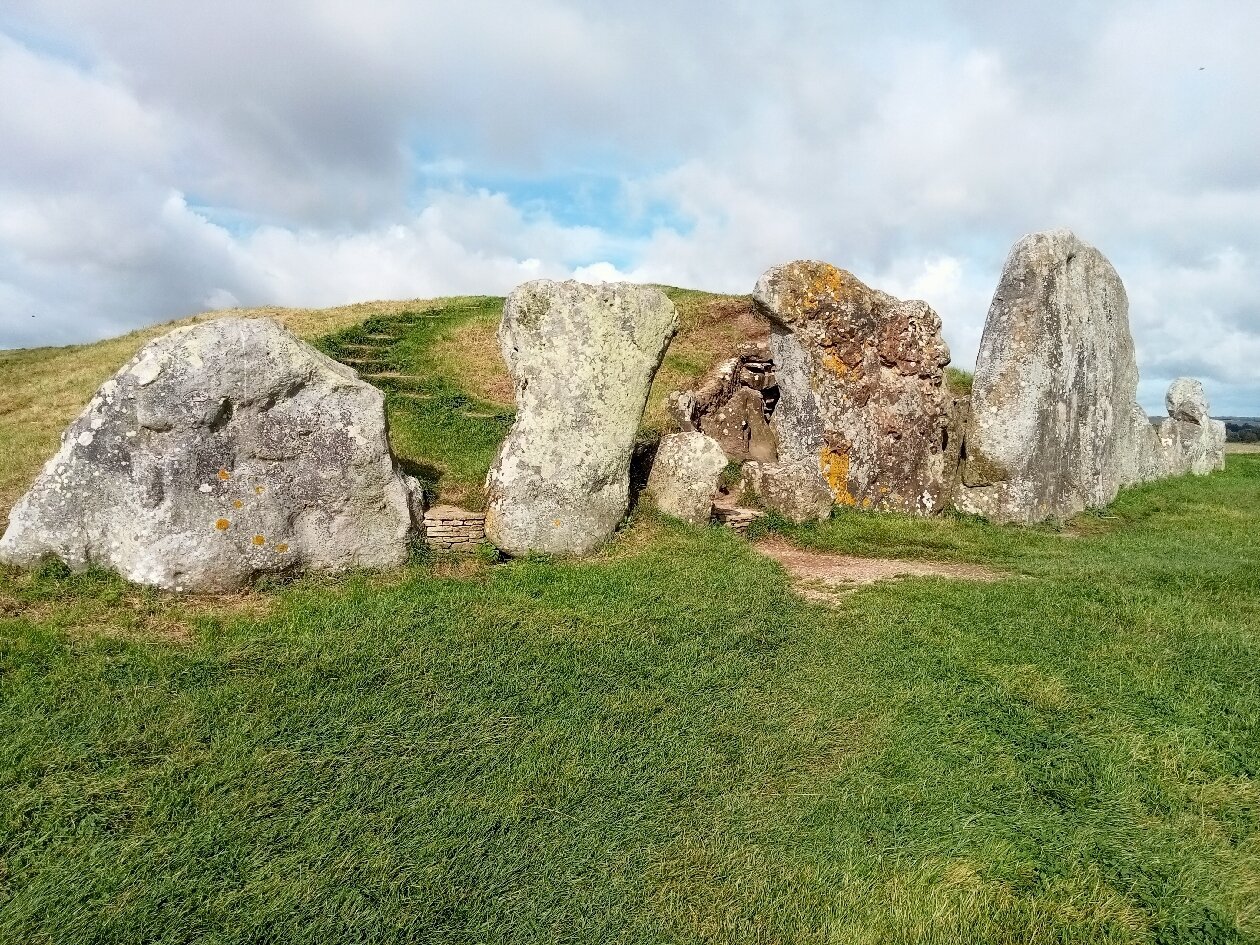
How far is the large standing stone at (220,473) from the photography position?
768cm

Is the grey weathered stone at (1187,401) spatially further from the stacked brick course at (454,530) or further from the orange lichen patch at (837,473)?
the stacked brick course at (454,530)

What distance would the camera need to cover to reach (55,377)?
19.7m

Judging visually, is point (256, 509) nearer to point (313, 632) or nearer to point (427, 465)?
point (313, 632)

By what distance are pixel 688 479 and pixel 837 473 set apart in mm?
3124

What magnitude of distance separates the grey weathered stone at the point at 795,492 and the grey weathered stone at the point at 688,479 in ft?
3.65

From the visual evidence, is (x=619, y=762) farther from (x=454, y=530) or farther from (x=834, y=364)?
(x=834, y=364)

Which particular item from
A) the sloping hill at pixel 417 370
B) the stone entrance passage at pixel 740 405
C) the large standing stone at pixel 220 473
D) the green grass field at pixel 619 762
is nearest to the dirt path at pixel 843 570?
the green grass field at pixel 619 762

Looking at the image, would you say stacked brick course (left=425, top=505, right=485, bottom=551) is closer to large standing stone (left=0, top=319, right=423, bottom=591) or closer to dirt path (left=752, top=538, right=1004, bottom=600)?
large standing stone (left=0, top=319, right=423, bottom=591)

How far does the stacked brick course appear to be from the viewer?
9516mm

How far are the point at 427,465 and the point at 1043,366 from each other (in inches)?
399

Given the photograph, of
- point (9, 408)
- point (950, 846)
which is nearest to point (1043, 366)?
point (950, 846)

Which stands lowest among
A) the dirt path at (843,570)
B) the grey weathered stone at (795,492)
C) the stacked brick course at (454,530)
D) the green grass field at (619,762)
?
the green grass field at (619,762)

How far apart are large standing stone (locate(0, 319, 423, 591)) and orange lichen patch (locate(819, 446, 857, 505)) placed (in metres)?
6.97

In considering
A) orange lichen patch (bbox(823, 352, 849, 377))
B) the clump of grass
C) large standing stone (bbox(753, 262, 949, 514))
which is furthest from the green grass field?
the clump of grass
